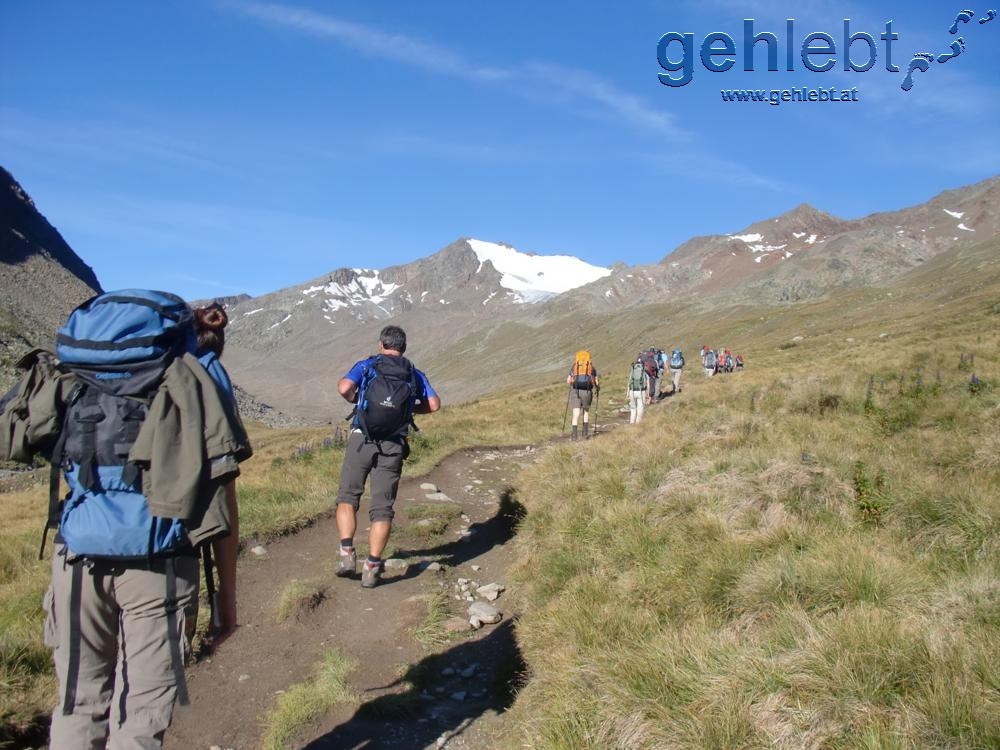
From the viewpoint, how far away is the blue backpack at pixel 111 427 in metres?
2.95

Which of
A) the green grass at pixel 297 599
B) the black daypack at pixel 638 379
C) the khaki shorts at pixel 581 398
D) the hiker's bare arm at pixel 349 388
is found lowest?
the green grass at pixel 297 599

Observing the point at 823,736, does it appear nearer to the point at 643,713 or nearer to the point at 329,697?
the point at 643,713

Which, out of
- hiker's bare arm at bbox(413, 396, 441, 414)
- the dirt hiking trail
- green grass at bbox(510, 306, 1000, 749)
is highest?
hiker's bare arm at bbox(413, 396, 441, 414)

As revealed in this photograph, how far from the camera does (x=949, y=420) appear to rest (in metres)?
9.00

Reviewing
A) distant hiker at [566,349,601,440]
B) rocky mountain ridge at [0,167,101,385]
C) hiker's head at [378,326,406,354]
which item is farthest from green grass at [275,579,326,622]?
rocky mountain ridge at [0,167,101,385]

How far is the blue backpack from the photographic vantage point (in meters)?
2.95

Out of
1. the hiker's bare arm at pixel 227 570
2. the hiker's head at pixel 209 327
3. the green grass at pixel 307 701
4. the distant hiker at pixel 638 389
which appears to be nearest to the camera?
the hiker's bare arm at pixel 227 570

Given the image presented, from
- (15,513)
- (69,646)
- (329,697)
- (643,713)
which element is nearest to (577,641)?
(643,713)

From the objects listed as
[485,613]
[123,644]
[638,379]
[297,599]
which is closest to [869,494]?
[485,613]

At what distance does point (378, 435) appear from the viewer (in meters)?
6.89

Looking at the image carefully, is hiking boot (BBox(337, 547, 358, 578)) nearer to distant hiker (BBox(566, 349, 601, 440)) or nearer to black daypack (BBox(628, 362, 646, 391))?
distant hiker (BBox(566, 349, 601, 440))

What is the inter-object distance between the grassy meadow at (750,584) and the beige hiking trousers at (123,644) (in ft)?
4.62

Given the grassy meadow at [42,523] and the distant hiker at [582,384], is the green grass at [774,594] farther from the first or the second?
the distant hiker at [582,384]

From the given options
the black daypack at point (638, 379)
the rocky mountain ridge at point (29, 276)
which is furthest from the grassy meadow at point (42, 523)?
the rocky mountain ridge at point (29, 276)
